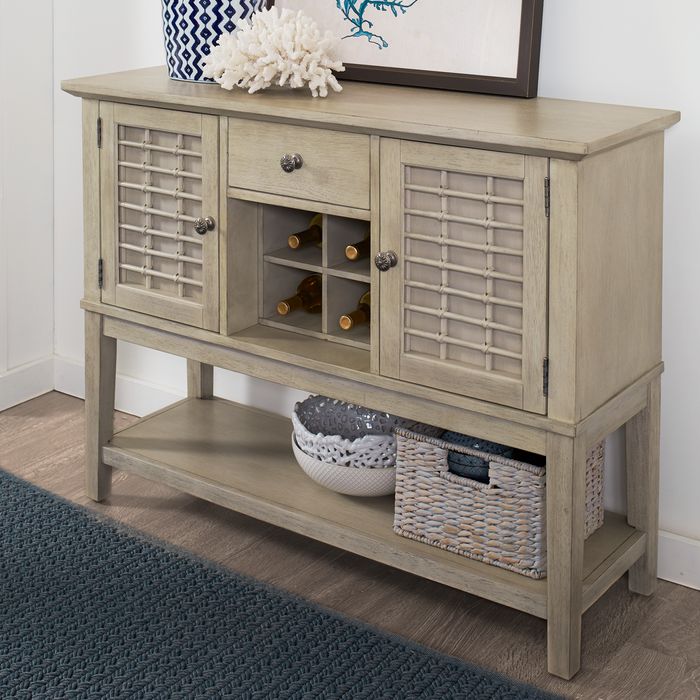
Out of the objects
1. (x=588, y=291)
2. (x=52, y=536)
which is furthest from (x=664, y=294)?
(x=52, y=536)

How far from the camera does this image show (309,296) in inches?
99.5

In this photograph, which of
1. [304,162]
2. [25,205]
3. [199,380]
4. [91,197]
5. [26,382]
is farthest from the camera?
[26,382]

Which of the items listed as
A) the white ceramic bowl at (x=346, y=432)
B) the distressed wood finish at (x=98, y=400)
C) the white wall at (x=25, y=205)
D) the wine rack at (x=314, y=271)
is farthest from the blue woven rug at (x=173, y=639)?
the white wall at (x=25, y=205)

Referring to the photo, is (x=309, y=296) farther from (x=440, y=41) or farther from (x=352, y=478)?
(x=440, y=41)

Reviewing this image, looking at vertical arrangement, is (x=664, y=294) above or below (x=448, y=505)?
above

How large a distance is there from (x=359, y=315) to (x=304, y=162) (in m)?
0.37

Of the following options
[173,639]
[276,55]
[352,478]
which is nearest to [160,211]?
[276,55]

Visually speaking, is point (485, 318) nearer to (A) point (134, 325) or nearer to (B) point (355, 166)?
(B) point (355, 166)

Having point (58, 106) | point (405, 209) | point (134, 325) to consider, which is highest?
point (58, 106)

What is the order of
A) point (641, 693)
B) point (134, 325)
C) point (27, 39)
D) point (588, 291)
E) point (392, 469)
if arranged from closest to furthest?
point (588, 291) → point (641, 693) → point (392, 469) → point (134, 325) → point (27, 39)

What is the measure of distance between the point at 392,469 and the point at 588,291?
684mm

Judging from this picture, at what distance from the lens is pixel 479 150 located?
1.95 metres

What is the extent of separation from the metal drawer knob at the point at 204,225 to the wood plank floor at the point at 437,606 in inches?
30.1

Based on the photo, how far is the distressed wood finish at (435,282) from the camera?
1953 millimetres
